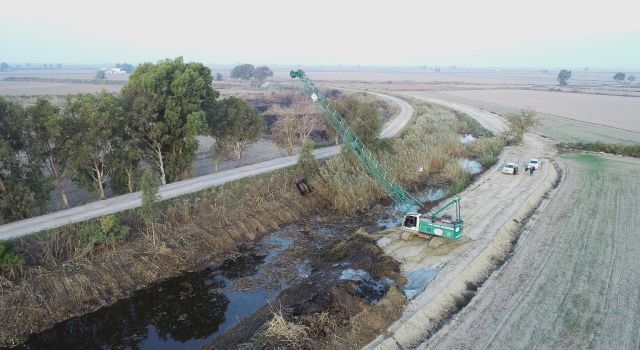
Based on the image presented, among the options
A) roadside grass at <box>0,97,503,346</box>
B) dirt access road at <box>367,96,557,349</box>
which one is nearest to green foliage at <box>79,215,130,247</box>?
roadside grass at <box>0,97,503,346</box>

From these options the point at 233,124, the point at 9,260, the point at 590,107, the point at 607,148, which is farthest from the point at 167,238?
the point at 590,107

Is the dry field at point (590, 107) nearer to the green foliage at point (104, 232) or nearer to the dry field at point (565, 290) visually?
the dry field at point (565, 290)

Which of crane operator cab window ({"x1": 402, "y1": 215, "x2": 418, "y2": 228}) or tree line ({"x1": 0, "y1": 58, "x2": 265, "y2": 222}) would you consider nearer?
crane operator cab window ({"x1": 402, "y1": 215, "x2": 418, "y2": 228})

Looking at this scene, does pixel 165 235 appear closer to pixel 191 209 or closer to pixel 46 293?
pixel 191 209

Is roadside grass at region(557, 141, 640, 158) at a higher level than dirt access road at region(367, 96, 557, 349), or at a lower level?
higher

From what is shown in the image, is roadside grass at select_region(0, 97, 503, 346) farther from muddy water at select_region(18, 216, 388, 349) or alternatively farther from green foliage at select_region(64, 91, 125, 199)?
green foliage at select_region(64, 91, 125, 199)

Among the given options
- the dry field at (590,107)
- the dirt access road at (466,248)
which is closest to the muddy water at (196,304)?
the dirt access road at (466,248)

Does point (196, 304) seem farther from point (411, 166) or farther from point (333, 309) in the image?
point (411, 166)
